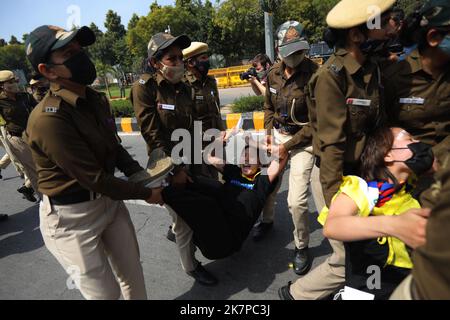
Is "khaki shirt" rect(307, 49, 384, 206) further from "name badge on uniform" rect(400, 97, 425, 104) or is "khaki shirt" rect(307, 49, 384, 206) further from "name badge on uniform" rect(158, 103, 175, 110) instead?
"name badge on uniform" rect(158, 103, 175, 110)

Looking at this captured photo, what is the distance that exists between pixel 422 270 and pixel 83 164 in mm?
1401

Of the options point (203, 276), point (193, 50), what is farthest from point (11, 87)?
point (203, 276)

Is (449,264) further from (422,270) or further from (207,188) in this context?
(207,188)

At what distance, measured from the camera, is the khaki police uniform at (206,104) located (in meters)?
3.02

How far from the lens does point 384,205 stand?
151 cm

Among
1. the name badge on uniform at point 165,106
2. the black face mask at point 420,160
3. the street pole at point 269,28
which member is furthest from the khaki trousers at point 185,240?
the street pole at point 269,28

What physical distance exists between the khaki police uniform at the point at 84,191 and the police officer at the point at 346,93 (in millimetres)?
1006

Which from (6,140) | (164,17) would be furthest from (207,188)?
(164,17)

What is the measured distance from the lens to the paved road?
8.01 ft

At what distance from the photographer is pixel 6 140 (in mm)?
4172

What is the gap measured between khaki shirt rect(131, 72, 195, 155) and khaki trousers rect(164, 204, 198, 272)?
531mm

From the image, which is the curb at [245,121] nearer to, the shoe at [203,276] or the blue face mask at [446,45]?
the shoe at [203,276]

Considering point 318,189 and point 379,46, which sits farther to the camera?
point 318,189

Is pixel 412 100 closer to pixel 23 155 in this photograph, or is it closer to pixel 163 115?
pixel 163 115
